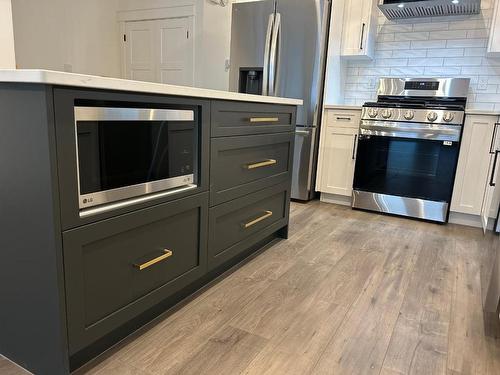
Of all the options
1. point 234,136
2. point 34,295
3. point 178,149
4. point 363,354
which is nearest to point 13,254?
point 34,295

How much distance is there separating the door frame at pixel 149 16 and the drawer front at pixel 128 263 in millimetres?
2976

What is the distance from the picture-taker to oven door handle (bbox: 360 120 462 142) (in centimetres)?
284

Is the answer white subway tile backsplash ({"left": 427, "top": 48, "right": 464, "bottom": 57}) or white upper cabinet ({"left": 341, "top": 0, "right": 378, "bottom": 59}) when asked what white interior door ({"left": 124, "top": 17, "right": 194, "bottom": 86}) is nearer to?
white upper cabinet ({"left": 341, "top": 0, "right": 378, "bottom": 59})

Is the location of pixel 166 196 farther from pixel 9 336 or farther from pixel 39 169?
pixel 9 336

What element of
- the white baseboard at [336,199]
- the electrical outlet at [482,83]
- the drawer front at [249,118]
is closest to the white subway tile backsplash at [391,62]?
the electrical outlet at [482,83]

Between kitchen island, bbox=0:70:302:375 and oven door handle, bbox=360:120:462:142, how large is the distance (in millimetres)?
1774

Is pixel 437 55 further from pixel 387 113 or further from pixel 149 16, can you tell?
pixel 149 16

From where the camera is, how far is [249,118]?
1.84m

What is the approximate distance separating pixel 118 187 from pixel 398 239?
208cm

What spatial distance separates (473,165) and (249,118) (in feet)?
6.57

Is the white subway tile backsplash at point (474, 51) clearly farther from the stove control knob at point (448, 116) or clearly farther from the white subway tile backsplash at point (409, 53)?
the stove control knob at point (448, 116)

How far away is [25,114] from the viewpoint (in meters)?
0.96

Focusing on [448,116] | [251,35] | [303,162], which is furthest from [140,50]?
[448,116]

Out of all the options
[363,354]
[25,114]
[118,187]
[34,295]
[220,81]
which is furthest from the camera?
[220,81]
